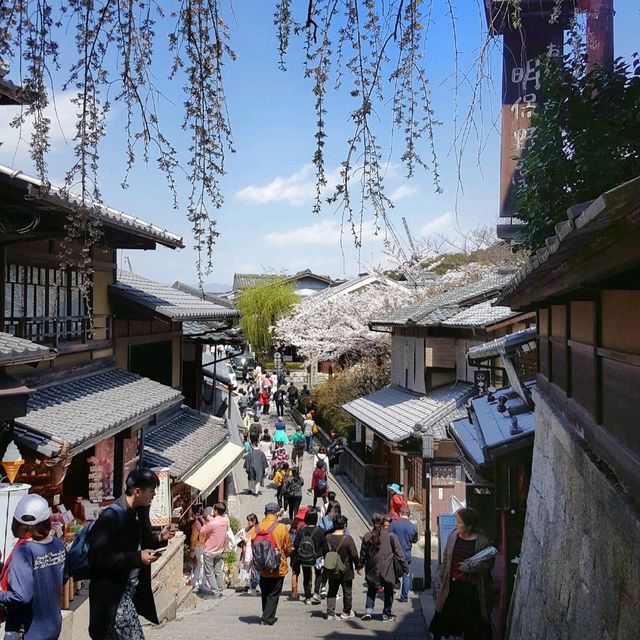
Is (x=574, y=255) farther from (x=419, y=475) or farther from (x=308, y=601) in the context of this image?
(x=419, y=475)

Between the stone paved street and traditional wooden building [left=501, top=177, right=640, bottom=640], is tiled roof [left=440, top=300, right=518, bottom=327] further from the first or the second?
traditional wooden building [left=501, top=177, right=640, bottom=640]

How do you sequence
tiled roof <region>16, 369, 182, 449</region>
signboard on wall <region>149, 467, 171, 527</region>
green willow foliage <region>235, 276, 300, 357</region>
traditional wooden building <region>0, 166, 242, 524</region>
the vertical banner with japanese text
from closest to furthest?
traditional wooden building <region>0, 166, 242, 524</region> → tiled roof <region>16, 369, 182, 449</region> → signboard on wall <region>149, 467, 171, 527</region> → the vertical banner with japanese text → green willow foliage <region>235, 276, 300, 357</region>

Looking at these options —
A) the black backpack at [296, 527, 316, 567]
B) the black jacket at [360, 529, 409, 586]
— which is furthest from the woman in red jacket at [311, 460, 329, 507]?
the black jacket at [360, 529, 409, 586]

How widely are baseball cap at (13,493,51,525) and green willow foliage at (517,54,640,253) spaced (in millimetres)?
5457

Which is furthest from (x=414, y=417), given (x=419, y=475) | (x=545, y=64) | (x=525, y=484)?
(x=545, y=64)

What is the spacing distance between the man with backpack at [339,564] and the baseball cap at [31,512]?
19.4 feet

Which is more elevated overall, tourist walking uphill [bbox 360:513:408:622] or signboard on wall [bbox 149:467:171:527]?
signboard on wall [bbox 149:467:171:527]

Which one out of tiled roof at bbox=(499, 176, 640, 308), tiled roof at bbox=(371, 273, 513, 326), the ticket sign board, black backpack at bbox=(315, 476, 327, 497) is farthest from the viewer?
tiled roof at bbox=(371, 273, 513, 326)

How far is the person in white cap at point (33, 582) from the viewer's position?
4.26 m

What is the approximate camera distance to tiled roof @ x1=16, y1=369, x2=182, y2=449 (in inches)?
307

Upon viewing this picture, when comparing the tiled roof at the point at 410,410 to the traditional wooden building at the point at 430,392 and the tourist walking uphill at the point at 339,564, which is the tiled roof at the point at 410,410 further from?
the tourist walking uphill at the point at 339,564

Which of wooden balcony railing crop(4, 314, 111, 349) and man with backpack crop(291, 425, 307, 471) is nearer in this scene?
wooden balcony railing crop(4, 314, 111, 349)

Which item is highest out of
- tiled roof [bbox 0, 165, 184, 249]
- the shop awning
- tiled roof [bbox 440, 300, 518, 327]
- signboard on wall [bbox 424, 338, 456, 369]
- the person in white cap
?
tiled roof [bbox 0, 165, 184, 249]

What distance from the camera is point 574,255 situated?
3623 millimetres
